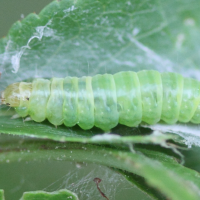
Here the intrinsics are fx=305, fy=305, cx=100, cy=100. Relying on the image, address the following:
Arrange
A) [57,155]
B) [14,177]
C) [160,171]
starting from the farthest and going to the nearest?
1. [14,177]
2. [57,155]
3. [160,171]

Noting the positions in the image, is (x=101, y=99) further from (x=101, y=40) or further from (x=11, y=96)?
(x=11, y=96)

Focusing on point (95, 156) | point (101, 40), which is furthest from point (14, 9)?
point (95, 156)

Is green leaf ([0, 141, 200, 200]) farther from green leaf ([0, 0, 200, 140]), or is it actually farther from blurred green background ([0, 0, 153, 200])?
green leaf ([0, 0, 200, 140])

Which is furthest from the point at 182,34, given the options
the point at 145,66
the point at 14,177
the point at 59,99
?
the point at 14,177

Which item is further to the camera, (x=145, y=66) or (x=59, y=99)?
(x=145, y=66)

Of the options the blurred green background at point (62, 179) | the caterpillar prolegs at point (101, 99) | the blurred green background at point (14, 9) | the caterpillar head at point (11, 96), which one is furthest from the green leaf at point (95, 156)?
the blurred green background at point (14, 9)

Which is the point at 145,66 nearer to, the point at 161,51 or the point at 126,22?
the point at 161,51

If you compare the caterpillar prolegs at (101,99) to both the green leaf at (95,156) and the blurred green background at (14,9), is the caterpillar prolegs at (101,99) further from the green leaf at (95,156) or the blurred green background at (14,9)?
the blurred green background at (14,9)
